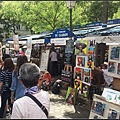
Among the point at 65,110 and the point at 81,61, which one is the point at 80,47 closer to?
the point at 81,61

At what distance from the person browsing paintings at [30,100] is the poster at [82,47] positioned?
4703 mm

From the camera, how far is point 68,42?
7.91m

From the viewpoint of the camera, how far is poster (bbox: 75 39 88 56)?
7.09m

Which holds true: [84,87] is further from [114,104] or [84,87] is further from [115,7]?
[115,7]

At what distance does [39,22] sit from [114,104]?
1596cm

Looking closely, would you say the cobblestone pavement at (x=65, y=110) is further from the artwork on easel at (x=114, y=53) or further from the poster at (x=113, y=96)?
the poster at (x=113, y=96)

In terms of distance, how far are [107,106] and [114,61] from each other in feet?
8.24

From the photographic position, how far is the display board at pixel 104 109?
398cm

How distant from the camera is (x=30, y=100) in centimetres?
228

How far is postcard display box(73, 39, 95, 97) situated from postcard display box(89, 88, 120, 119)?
250cm

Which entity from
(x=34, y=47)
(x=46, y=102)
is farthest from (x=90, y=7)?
(x=46, y=102)

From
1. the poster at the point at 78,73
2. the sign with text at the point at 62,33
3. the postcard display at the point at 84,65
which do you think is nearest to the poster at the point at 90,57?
the postcard display at the point at 84,65

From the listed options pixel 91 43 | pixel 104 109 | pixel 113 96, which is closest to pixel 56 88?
pixel 91 43

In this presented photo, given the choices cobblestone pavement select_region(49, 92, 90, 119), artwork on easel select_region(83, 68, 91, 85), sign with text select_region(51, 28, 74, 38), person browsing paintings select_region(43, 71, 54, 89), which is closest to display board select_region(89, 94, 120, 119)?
cobblestone pavement select_region(49, 92, 90, 119)
